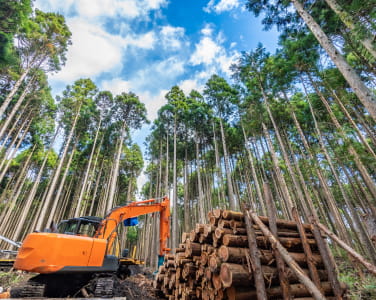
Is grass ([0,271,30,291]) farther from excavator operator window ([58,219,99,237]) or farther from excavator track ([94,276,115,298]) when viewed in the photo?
excavator track ([94,276,115,298])

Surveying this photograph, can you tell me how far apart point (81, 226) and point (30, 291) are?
168cm

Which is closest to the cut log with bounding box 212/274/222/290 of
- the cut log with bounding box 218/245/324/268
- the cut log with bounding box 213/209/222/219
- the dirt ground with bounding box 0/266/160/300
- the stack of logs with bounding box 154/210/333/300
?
the stack of logs with bounding box 154/210/333/300

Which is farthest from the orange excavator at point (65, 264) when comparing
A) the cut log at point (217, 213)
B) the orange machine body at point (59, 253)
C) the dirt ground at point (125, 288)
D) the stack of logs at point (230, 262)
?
the cut log at point (217, 213)

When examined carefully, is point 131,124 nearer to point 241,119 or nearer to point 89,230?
point 241,119

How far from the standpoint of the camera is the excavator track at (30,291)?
404 centimetres

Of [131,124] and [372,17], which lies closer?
[372,17]

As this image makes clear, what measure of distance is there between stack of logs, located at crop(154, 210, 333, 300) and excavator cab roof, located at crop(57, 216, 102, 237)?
3.14 meters

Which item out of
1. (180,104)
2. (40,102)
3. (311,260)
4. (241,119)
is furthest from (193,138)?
(311,260)

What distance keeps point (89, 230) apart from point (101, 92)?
16.1m

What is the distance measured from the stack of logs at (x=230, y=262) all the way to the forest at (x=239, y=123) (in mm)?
1447

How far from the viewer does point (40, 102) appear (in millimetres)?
15117

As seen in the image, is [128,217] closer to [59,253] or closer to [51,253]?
[59,253]

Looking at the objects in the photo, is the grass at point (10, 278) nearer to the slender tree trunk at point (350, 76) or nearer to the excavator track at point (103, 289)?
the excavator track at point (103, 289)

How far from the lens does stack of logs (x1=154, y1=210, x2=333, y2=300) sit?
278 cm
